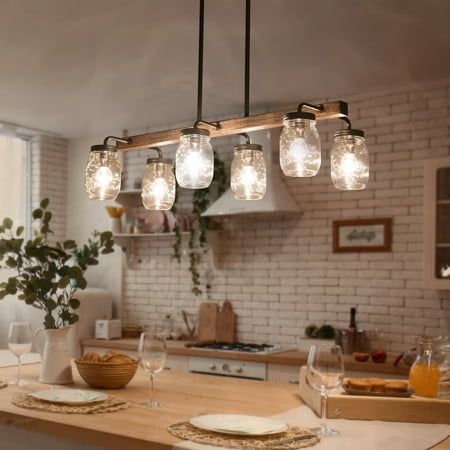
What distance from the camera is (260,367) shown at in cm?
488

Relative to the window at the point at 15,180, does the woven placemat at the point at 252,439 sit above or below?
below

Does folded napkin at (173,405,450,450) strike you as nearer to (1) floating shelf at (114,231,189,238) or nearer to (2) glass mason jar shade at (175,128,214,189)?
(2) glass mason jar shade at (175,128,214,189)

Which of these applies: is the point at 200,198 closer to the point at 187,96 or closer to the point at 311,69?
the point at 187,96

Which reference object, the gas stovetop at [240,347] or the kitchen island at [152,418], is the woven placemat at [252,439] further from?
the gas stovetop at [240,347]

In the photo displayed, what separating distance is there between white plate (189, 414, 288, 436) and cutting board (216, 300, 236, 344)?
3.42 meters

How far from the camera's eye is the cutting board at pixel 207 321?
5.70 metres

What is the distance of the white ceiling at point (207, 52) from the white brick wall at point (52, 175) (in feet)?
3.29

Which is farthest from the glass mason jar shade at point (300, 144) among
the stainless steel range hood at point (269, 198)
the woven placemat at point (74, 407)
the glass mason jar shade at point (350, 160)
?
the stainless steel range hood at point (269, 198)

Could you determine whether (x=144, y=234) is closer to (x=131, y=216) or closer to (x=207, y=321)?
(x=131, y=216)

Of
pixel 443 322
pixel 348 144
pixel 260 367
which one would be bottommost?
pixel 260 367

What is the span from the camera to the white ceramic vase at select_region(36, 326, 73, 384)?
9.60 ft

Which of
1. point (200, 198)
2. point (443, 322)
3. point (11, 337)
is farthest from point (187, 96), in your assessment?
point (11, 337)

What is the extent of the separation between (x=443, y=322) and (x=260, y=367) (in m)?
1.30

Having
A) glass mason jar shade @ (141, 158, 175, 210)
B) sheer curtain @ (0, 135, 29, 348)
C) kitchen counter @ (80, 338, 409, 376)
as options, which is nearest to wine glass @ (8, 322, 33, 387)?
glass mason jar shade @ (141, 158, 175, 210)
